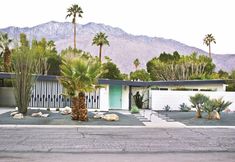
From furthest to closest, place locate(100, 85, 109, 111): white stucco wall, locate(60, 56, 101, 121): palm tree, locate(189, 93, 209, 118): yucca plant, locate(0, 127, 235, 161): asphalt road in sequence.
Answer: locate(100, 85, 109, 111): white stucco wall, locate(189, 93, 209, 118): yucca plant, locate(60, 56, 101, 121): palm tree, locate(0, 127, 235, 161): asphalt road

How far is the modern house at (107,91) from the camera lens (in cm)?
3375

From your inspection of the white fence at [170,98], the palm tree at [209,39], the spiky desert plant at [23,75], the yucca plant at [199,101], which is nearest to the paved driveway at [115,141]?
the spiky desert plant at [23,75]

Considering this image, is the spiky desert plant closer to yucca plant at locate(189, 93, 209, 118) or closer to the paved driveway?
the paved driveway

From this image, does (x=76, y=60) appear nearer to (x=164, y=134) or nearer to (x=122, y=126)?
(x=122, y=126)

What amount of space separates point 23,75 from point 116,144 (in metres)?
12.4

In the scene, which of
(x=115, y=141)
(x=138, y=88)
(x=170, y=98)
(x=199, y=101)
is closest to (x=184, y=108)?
(x=170, y=98)

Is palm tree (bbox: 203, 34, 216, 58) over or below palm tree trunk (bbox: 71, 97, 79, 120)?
over

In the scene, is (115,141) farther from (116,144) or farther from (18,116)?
(18,116)

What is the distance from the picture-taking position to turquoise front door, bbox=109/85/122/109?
37156mm

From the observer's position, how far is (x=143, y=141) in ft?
52.9

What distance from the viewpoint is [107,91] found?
113 ft

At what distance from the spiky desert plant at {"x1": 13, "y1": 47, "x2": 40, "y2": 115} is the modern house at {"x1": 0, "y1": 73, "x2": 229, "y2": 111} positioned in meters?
5.84

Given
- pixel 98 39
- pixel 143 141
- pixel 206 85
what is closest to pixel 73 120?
pixel 143 141

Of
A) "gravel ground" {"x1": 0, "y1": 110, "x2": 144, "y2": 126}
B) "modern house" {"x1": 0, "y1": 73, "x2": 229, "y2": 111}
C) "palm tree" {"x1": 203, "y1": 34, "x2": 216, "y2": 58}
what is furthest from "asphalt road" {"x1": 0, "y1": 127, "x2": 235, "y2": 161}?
"palm tree" {"x1": 203, "y1": 34, "x2": 216, "y2": 58}
